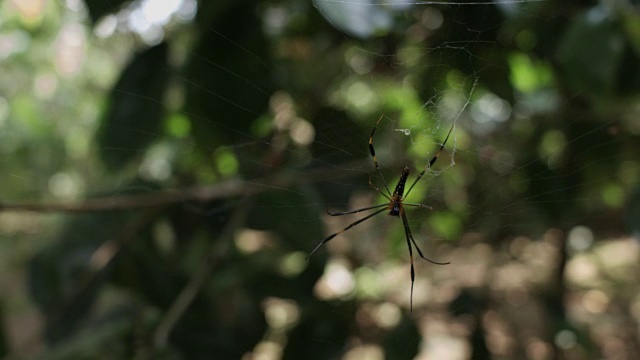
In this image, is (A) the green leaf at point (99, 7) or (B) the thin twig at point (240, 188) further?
(B) the thin twig at point (240, 188)

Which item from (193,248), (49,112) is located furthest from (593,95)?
(49,112)

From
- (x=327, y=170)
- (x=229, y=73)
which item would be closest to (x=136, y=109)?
(x=229, y=73)

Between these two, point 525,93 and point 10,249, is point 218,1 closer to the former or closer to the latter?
point 525,93

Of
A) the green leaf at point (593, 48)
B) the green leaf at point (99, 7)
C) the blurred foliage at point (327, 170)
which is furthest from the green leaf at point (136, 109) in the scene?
the green leaf at point (593, 48)

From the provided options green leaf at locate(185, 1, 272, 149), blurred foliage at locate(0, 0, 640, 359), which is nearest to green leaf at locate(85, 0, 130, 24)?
blurred foliage at locate(0, 0, 640, 359)

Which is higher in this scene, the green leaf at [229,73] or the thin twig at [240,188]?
the green leaf at [229,73]

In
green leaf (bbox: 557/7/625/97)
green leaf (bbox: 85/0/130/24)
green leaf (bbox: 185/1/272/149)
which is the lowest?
green leaf (bbox: 85/0/130/24)

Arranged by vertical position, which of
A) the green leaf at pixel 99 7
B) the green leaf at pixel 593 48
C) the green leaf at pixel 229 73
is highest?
the green leaf at pixel 593 48

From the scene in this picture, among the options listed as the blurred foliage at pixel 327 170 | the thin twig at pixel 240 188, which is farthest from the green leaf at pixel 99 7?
the thin twig at pixel 240 188

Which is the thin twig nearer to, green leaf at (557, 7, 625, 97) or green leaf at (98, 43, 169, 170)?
green leaf at (98, 43, 169, 170)

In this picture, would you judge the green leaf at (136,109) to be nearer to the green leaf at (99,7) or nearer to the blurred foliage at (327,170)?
the blurred foliage at (327,170)
